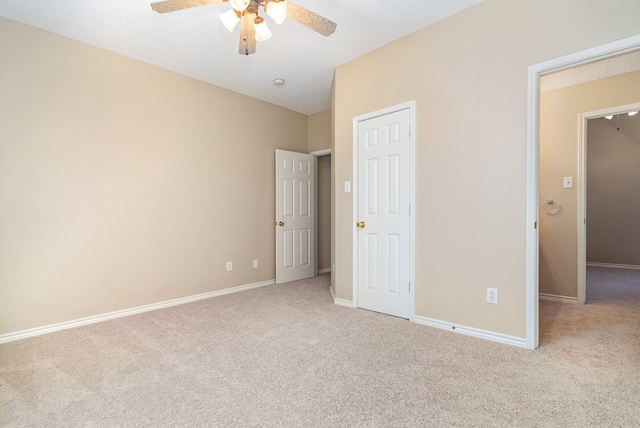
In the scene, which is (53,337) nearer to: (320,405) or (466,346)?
(320,405)

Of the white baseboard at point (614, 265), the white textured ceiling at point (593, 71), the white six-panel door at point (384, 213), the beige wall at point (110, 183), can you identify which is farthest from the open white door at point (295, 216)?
the white baseboard at point (614, 265)

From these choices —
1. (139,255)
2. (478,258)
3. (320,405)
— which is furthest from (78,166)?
(478,258)

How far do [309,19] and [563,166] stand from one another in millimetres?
3298

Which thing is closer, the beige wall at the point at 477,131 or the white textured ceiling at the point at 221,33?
the beige wall at the point at 477,131

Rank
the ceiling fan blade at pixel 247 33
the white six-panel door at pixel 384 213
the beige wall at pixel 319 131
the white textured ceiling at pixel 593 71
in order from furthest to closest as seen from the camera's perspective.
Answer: the beige wall at pixel 319 131
the white textured ceiling at pixel 593 71
the white six-panel door at pixel 384 213
the ceiling fan blade at pixel 247 33

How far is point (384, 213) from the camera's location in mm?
3111

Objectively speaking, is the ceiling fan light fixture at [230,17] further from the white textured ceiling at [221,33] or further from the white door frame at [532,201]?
the white door frame at [532,201]

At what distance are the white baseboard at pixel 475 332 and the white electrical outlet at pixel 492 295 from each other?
0.81 ft

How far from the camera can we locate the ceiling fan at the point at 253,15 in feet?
6.14

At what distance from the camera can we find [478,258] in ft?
8.18

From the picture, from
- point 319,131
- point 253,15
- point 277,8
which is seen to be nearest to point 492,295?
point 277,8

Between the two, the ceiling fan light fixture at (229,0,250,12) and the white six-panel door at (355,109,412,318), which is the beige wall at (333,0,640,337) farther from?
the ceiling fan light fixture at (229,0,250,12)

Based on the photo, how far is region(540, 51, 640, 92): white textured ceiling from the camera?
3.05 m

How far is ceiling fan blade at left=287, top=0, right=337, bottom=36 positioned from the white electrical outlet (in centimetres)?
228
